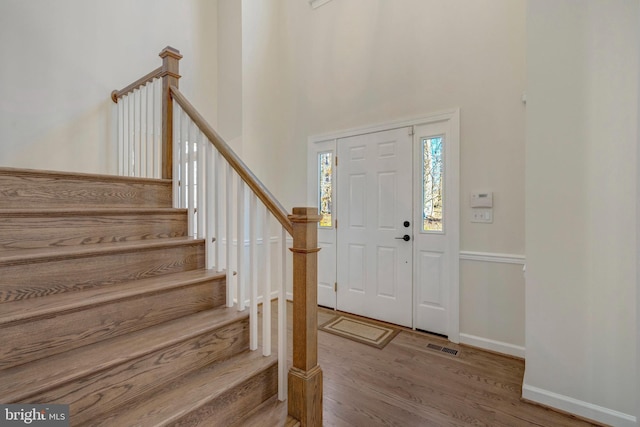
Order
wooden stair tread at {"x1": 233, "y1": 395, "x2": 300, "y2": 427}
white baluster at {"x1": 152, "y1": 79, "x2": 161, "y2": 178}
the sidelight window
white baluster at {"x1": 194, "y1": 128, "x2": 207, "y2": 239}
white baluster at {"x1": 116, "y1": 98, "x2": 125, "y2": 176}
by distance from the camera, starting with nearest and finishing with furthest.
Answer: wooden stair tread at {"x1": 233, "y1": 395, "x2": 300, "y2": 427}, white baluster at {"x1": 194, "y1": 128, "x2": 207, "y2": 239}, white baluster at {"x1": 152, "y1": 79, "x2": 161, "y2": 178}, the sidelight window, white baluster at {"x1": 116, "y1": 98, "x2": 125, "y2": 176}

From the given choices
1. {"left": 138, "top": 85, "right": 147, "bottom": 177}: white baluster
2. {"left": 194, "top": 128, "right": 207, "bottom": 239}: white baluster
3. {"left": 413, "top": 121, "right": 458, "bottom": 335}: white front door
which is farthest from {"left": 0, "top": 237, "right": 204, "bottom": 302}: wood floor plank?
{"left": 413, "top": 121, "right": 458, "bottom": 335}: white front door

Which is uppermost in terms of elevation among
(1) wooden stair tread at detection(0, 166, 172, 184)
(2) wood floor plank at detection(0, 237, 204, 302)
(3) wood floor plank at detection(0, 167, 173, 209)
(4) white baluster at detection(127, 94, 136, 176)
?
(4) white baluster at detection(127, 94, 136, 176)

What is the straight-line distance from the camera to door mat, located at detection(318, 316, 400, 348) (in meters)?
2.70

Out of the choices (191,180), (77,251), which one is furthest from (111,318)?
(191,180)

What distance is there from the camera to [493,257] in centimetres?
253

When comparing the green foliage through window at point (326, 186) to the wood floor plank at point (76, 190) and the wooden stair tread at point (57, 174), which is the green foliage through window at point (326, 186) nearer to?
the wood floor plank at point (76, 190)

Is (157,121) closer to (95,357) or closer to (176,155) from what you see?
(176,155)

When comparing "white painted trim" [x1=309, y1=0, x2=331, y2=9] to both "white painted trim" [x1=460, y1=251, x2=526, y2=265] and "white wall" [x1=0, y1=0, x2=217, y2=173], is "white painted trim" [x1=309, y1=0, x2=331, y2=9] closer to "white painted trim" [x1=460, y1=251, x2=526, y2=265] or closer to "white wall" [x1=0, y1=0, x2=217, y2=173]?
"white wall" [x1=0, y1=0, x2=217, y2=173]

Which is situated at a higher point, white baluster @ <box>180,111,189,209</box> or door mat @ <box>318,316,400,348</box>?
white baluster @ <box>180,111,189,209</box>

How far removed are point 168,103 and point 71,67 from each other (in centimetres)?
137

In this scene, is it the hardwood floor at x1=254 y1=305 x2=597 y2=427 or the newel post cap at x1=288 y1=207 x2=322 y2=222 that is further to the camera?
the hardwood floor at x1=254 y1=305 x2=597 y2=427

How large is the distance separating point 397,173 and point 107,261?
8.20 feet

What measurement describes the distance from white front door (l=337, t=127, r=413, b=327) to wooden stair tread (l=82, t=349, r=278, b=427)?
69.2 inches

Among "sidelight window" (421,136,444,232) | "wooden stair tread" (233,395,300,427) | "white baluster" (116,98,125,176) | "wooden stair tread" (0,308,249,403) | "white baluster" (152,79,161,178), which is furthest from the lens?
"white baluster" (116,98,125,176)
